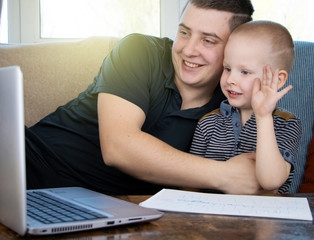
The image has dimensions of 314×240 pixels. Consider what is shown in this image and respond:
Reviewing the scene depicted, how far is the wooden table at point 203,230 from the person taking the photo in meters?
0.76

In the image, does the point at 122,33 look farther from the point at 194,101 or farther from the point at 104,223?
the point at 104,223

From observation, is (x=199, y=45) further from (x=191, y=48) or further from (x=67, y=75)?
(x=67, y=75)

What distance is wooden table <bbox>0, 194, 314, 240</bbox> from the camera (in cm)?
76

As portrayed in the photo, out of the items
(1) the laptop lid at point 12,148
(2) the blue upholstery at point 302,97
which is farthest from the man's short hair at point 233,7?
(1) the laptop lid at point 12,148

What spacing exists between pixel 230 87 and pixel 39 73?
0.87 meters

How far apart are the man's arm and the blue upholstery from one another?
61cm

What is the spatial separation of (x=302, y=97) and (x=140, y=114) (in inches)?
32.9

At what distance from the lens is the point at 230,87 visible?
1.48 metres

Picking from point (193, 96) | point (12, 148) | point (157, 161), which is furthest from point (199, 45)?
point (12, 148)

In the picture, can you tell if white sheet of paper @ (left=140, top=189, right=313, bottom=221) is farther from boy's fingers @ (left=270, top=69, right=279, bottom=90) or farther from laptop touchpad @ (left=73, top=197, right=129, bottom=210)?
boy's fingers @ (left=270, top=69, right=279, bottom=90)

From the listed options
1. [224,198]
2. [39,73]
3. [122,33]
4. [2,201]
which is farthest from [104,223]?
[122,33]

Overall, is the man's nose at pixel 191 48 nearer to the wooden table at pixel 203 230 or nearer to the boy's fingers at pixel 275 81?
the boy's fingers at pixel 275 81

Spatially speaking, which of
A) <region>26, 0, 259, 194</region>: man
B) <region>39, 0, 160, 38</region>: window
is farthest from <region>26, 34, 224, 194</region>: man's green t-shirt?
<region>39, 0, 160, 38</region>: window

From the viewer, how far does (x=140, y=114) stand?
1409 mm
